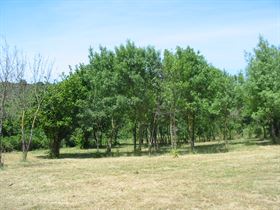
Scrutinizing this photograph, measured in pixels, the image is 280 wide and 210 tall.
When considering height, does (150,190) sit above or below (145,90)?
below

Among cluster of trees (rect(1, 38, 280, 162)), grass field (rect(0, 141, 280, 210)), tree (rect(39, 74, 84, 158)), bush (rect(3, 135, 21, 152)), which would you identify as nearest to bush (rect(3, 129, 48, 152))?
bush (rect(3, 135, 21, 152))

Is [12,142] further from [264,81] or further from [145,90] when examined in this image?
[264,81]

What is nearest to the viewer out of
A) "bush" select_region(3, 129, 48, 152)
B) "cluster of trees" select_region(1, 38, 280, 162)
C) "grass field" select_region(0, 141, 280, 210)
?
"grass field" select_region(0, 141, 280, 210)

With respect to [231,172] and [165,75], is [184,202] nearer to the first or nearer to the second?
[231,172]

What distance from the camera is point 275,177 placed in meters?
15.6

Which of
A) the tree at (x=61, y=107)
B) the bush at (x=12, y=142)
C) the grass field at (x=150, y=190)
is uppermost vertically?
the tree at (x=61, y=107)

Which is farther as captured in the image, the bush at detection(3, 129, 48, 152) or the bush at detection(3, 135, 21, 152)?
the bush at detection(3, 135, 21, 152)

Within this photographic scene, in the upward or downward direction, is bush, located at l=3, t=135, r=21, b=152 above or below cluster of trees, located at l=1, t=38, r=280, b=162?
below

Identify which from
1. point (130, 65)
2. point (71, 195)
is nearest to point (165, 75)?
point (130, 65)

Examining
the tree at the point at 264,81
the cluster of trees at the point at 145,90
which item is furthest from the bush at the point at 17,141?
the tree at the point at 264,81

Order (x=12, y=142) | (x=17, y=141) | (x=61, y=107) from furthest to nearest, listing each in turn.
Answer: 1. (x=17, y=141)
2. (x=12, y=142)
3. (x=61, y=107)

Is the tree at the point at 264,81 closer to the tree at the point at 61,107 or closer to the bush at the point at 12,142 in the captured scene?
the tree at the point at 61,107

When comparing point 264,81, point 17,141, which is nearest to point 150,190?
point 264,81

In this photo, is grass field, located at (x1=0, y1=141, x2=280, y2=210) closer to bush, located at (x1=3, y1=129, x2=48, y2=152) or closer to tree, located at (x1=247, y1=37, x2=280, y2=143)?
tree, located at (x1=247, y1=37, x2=280, y2=143)
